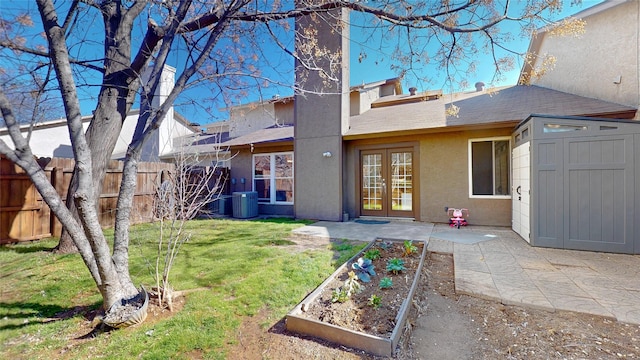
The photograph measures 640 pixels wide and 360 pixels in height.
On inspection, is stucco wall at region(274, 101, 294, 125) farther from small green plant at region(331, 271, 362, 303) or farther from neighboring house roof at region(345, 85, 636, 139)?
small green plant at region(331, 271, 362, 303)

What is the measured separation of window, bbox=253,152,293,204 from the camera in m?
10.4

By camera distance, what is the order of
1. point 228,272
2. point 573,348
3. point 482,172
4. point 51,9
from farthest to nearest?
point 482,172 → point 228,272 → point 51,9 → point 573,348

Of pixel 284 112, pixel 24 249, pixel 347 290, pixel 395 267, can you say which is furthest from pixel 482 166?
pixel 24 249

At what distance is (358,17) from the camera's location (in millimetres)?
5121

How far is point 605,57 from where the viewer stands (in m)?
6.69

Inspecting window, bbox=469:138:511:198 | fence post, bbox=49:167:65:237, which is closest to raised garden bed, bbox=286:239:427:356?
window, bbox=469:138:511:198

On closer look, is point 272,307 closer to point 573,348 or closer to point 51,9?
point 573,348

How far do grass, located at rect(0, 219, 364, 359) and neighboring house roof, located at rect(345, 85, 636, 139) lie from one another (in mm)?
4653

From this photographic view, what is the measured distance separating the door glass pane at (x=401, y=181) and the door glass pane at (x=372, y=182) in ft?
1.37

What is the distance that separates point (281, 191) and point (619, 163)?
28.9 feet

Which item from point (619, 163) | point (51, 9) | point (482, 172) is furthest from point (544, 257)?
point (51, 9)

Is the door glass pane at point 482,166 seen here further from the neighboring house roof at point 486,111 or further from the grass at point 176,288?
the grass at point 176,288

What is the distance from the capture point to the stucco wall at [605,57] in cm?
598

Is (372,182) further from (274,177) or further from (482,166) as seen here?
(274,177)
